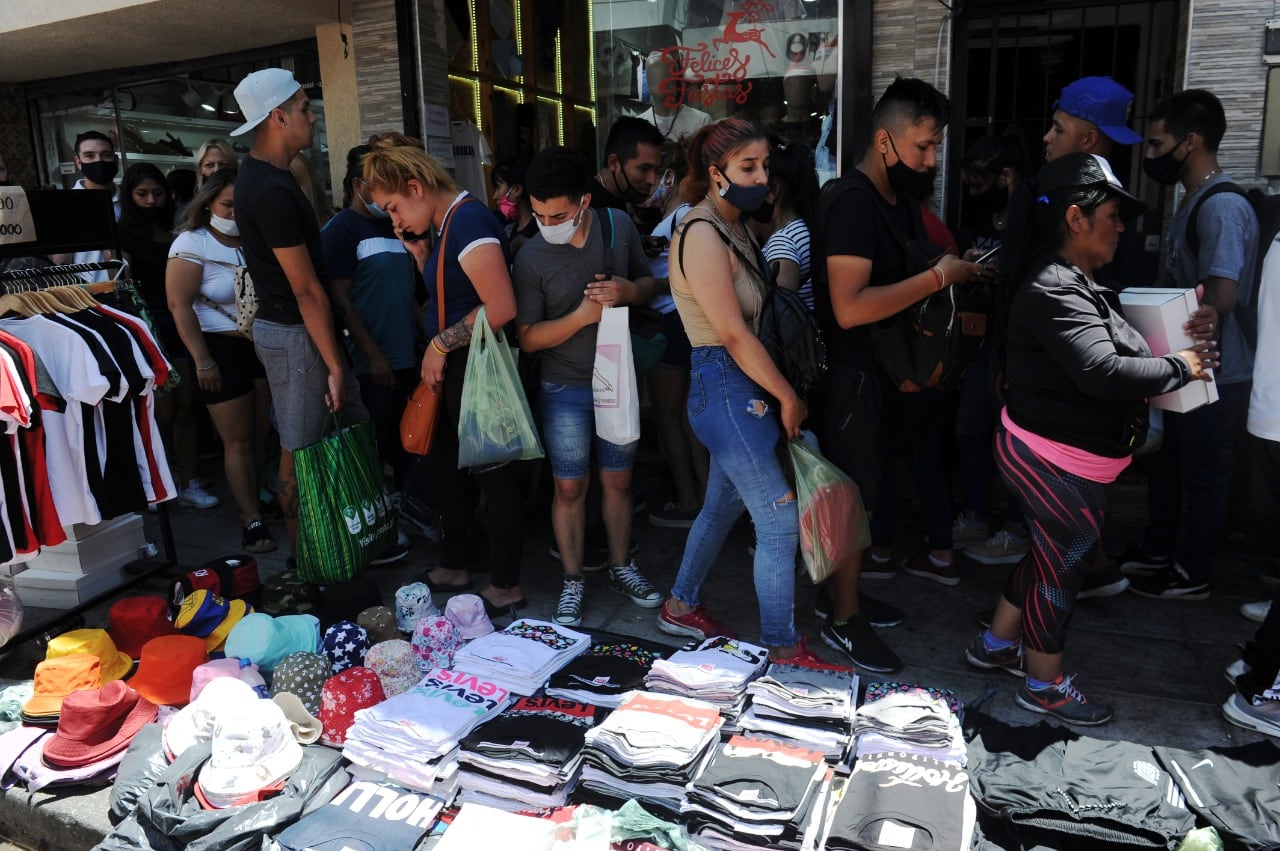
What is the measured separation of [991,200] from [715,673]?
8.84ft

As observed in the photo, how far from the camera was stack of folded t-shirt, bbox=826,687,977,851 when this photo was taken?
2346 mm

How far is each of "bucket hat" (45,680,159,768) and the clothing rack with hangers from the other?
944mm

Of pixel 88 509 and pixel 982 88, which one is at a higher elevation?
pixel 982 88

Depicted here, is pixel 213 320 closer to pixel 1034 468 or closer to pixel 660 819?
pixel 660 819

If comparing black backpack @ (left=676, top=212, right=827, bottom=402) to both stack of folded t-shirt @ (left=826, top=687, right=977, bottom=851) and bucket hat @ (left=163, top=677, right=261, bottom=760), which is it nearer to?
stack of folded t-shirt @ (left=826, top=687, right=977, bottom=851)

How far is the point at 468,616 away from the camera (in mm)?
3803

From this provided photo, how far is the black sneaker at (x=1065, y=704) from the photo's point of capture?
3152 mm

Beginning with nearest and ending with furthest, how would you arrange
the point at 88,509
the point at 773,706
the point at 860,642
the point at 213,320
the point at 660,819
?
1. the point at 660,819
2. the point at 773,706
3. the point at 860,642
4. the point at 88,509
5. the point at 213,320

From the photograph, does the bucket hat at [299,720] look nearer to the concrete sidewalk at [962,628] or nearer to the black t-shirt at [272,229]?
the concrete sidewalk at [962,628]

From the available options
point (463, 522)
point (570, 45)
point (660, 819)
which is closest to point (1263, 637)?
point (660, 819)

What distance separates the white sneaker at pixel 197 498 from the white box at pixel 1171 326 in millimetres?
5151

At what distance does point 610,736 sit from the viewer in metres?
2.77

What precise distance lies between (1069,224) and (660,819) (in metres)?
2.16

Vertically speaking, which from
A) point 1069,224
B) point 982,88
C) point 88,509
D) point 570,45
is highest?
point 570,45
